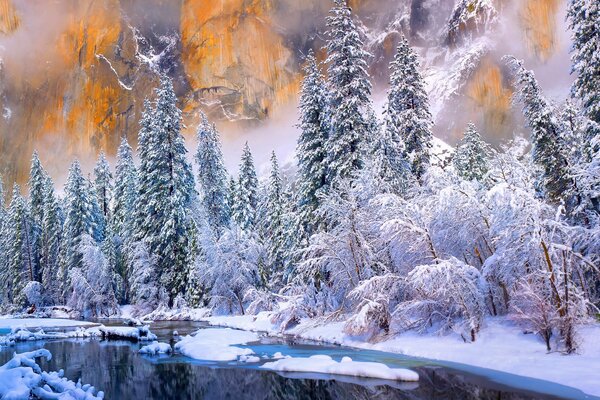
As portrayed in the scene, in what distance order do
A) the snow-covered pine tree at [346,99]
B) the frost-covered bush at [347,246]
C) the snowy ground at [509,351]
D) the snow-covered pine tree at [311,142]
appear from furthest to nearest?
the snow-covered pine tree at [311,142]
the snow-covered pine tree at [346,99]
the frost-covered bush at [347,246]
the snowy ground at [509,351]

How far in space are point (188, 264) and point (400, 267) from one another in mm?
23884

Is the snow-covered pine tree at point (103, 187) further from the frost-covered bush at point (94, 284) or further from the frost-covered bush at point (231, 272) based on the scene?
the frost-covered bush at point (231, 272)

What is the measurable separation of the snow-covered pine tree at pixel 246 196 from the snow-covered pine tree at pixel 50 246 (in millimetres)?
23190

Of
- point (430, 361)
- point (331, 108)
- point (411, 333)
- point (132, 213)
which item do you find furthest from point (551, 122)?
point (132, 213)

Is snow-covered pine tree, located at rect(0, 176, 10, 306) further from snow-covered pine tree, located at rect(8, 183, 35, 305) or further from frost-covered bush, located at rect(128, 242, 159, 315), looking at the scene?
frost-covered bush, located at rect(128, 242, 159, 315)

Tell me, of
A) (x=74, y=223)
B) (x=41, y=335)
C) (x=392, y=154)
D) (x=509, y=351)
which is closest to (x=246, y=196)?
(x=74, y=223)

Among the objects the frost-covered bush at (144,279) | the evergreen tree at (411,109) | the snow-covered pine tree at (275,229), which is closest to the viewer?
the evergreen tree at (411,109)

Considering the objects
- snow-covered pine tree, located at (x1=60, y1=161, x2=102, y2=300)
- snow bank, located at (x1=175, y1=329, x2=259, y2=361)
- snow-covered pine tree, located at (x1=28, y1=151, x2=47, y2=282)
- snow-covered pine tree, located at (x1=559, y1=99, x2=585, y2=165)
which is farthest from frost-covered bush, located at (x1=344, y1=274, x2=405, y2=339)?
snow-covered pine tree, located at (x1=28, y1=151, x2=47, y2=282)

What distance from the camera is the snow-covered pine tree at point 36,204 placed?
198 ft

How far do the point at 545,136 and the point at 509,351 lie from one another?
16.6m

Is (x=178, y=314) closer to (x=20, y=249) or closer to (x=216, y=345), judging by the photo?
(x=216, y=345)

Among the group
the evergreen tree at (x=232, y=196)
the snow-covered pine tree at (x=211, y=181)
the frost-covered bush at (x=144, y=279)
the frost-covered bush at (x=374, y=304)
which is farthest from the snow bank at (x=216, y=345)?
the evergreen tree at (x=232, y=196)

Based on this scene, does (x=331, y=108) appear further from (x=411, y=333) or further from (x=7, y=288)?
(x=7, y=288)

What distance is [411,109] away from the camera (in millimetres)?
31422
